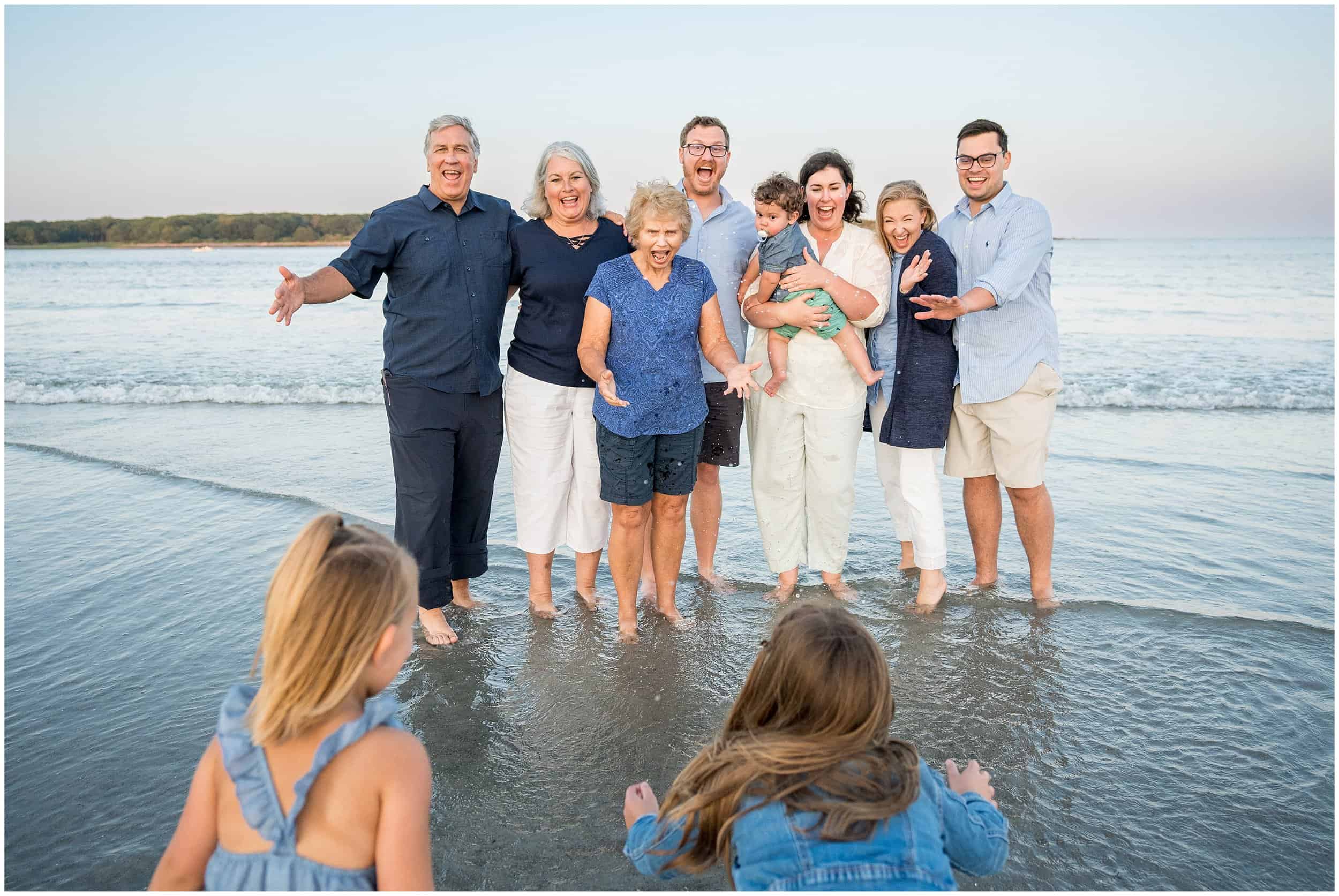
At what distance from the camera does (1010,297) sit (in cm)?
414

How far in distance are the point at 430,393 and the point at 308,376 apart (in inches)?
338

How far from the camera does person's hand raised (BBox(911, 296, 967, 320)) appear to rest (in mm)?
3990

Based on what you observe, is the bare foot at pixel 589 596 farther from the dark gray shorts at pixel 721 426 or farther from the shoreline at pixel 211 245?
the shoreline at pixel 211 245

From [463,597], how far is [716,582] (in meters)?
1.33

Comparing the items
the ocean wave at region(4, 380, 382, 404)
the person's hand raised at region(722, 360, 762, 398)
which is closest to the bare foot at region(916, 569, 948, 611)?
the person's hand raised at region(722, 360, 762, 398)

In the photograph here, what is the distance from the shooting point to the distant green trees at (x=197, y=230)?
42.9 m

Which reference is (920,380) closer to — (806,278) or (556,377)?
(806,278)

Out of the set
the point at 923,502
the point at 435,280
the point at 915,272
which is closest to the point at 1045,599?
the point at 923,502

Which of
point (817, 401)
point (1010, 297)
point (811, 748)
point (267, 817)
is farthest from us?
point (817, 401)

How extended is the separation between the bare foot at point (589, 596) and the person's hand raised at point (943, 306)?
2129mm

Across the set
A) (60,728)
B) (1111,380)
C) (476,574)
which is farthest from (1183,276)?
(60,728)

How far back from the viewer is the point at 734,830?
1749 millimetres

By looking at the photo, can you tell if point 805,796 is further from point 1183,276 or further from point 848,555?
point 1183,276

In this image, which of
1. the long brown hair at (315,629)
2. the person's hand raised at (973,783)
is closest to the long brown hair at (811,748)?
the person's hand raised at (973,783)
